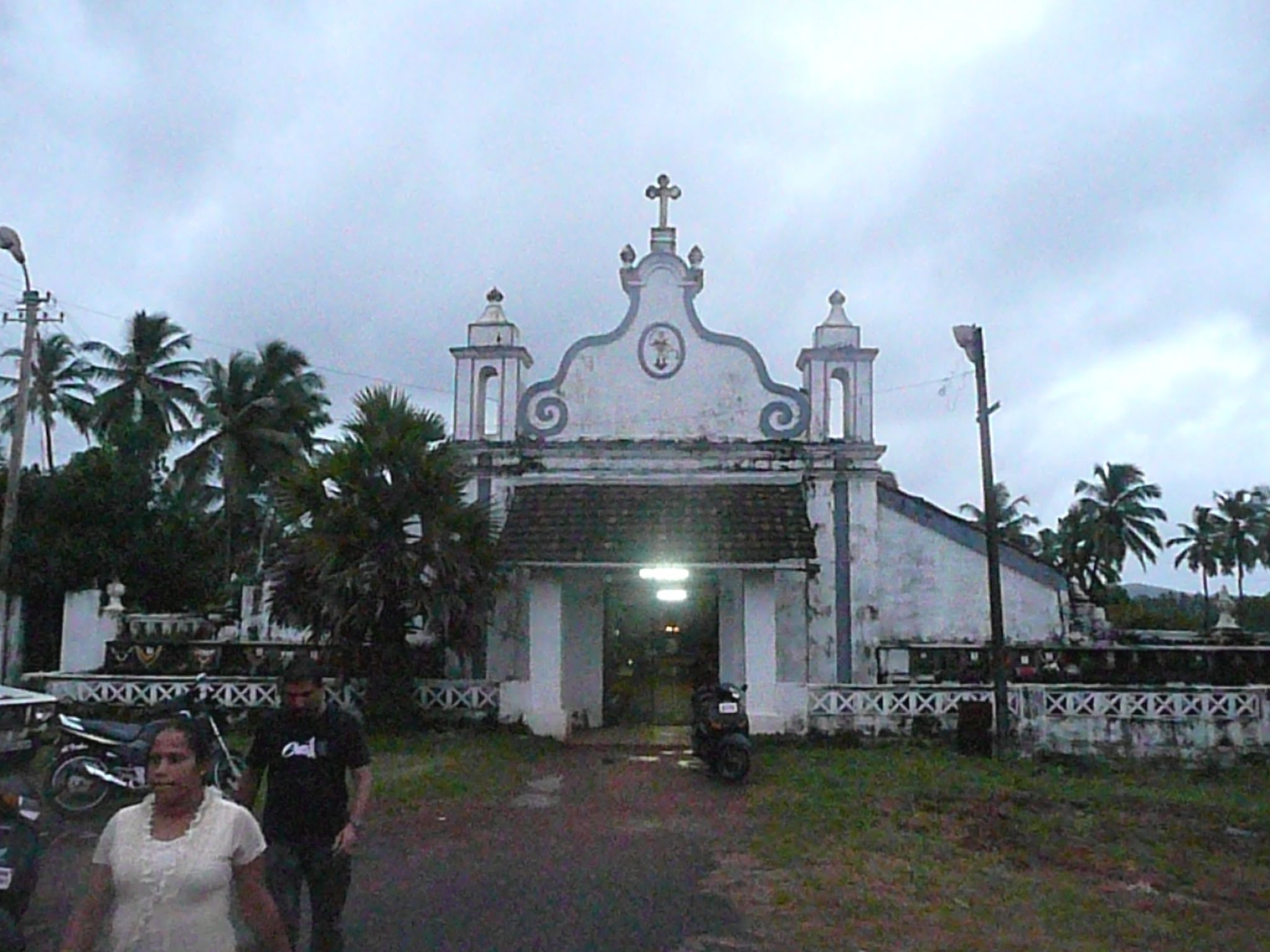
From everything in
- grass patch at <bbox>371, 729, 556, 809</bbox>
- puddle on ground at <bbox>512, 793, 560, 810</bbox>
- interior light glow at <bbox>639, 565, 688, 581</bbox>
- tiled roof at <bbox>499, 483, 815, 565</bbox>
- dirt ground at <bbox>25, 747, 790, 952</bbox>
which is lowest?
dirt ground at <bbox>25, 747, 790, 952</bbox>

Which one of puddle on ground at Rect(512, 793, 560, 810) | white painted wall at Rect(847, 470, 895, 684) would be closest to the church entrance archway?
white painted wall at Rect(847, 470, 895, 684)

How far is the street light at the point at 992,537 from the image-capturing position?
1491 centimetres

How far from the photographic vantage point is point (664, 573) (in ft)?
54.8

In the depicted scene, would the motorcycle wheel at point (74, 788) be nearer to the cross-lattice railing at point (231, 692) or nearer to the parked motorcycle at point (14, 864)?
the parked motorcycle at point (14, 864)

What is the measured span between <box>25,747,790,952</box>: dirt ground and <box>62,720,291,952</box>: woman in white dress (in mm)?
3264

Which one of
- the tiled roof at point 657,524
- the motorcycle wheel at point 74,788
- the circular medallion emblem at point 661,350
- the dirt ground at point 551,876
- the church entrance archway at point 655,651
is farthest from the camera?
the church entrance archway at point 655,651

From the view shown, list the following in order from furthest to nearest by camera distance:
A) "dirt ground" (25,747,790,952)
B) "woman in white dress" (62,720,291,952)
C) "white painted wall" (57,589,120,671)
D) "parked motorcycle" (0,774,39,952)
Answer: "white painted wall" (57,589,120,671)
"dirt ground" (25,747,790,952)
"parked motorcycle" (0,774,39,952)
"woman in white dress" (62,720,291,952)

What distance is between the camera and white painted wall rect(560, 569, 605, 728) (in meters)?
17.5

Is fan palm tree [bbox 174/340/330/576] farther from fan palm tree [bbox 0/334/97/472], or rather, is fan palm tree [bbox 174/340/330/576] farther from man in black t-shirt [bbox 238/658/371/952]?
man in black t-shirt [bbox 238/658/371/952]

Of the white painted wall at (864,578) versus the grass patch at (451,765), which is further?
the white painted wall at (864,578)

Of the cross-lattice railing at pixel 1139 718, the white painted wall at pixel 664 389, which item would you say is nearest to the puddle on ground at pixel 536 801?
the cross-lattice railing at pixel 1139 718

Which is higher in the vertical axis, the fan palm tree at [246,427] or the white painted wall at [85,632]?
the fan palm tree at [246,427]

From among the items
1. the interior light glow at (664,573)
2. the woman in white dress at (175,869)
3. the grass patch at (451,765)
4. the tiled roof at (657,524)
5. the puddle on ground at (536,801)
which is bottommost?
the puddle on ground at (536,801)

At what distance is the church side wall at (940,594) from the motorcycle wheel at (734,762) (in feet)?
17.6
